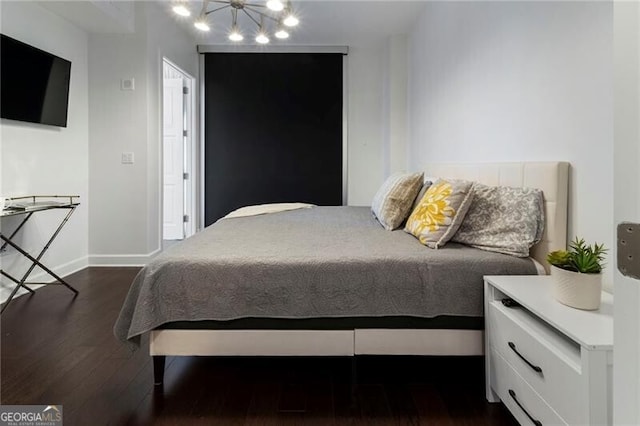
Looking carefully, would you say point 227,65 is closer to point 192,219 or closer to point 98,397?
point 192,219

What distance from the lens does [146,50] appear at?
12.4 ft

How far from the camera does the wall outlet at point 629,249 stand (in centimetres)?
48

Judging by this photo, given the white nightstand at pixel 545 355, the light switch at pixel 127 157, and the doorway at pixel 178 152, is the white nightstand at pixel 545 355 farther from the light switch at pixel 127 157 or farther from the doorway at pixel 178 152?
the doorway at pixel 178 152

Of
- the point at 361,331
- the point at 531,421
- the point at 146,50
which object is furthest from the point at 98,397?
the point at 146,50

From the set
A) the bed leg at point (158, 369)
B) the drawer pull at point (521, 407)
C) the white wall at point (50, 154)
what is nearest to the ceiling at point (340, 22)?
the white wall at point (50, 154)

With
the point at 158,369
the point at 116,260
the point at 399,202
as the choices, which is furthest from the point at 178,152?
the point at 158,369

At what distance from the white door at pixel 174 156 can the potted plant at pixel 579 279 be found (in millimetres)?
4766

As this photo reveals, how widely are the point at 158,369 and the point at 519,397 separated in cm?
144

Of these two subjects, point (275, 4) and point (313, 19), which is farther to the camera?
point (313, 19)

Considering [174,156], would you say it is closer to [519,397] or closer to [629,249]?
[519,397]

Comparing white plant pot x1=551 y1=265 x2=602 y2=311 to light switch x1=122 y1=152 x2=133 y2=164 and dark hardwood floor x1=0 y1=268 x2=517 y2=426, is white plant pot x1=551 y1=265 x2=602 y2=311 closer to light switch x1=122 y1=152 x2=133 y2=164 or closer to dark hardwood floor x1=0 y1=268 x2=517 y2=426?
dark hardwood floor x1=0 y1=268 x2=517 y2=426

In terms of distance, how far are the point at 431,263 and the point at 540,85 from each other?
107 centimetres

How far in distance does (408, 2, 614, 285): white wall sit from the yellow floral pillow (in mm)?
423

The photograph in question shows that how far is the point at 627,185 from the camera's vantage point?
500 millimetres
